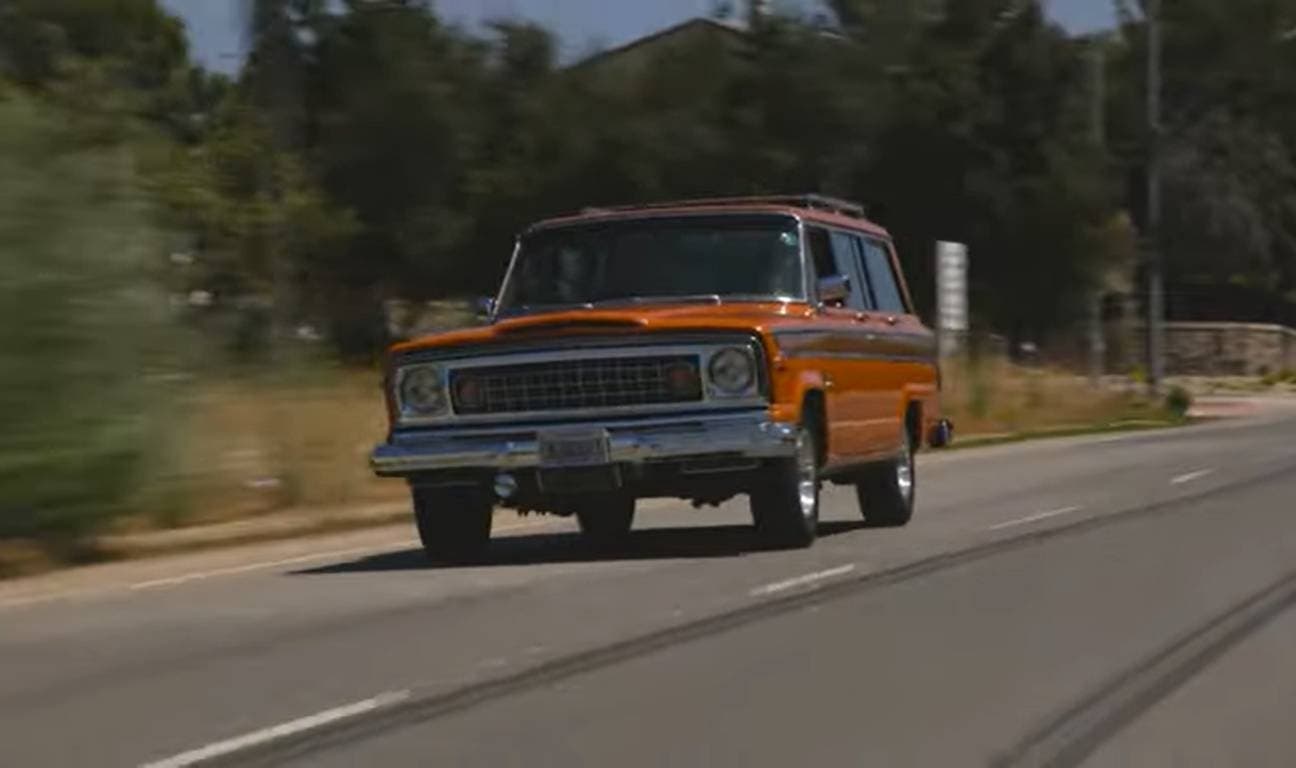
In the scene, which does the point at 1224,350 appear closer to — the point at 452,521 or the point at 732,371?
the point at 452,521

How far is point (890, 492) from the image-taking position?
1941cm

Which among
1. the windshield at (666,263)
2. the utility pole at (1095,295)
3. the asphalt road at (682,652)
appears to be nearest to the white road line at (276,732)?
the asphalt road at (682,652)

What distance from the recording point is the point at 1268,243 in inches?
2899

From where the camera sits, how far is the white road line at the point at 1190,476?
25141 millimetres

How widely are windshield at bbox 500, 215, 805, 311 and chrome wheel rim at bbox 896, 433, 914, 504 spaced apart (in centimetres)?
257

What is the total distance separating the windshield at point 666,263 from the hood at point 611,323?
1.56 ft

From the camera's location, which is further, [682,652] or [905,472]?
[905,472]

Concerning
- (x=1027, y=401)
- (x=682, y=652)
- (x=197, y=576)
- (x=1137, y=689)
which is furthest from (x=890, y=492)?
(x=1027, y=401)

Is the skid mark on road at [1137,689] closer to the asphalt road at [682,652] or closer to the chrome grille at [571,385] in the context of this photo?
the asphalt road at [682,652]

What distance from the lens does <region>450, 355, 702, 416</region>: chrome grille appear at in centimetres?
1588

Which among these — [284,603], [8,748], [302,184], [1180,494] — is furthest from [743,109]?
[8,748]

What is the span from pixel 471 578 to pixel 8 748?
242 inches

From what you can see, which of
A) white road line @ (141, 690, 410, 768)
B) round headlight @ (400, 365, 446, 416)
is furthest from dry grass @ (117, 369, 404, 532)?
white road line @ (141, 690, 410, 768)

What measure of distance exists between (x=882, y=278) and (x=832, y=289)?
2.46 m
